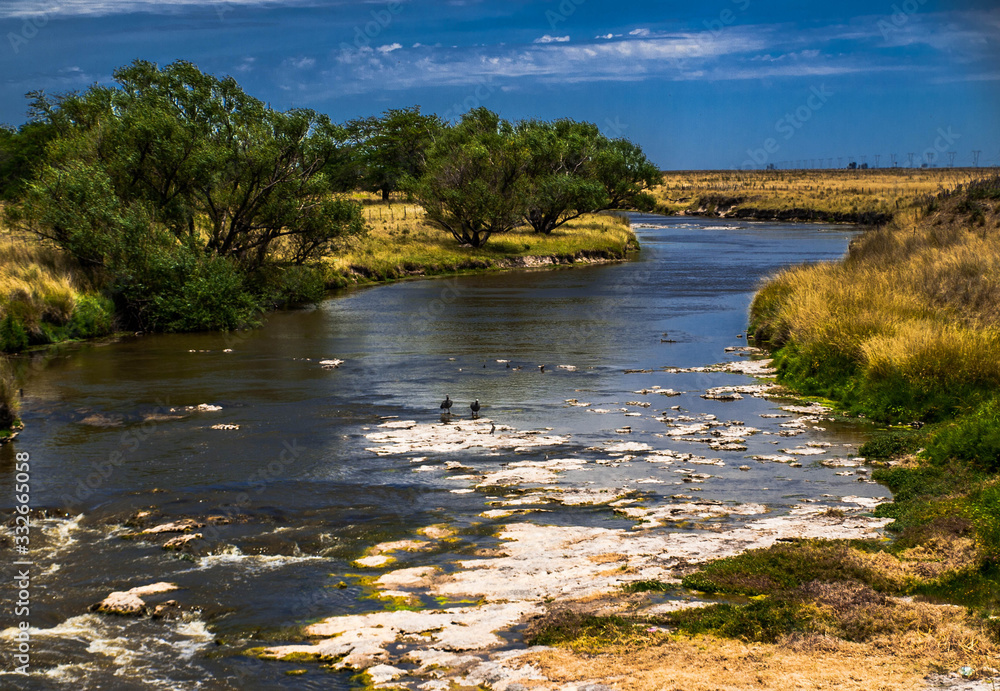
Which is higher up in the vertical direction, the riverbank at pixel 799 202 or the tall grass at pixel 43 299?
the riverbank at pixel 799 202

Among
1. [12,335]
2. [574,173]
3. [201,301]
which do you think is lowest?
[12,335]

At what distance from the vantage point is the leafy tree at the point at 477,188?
57125 mm

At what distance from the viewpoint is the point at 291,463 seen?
1520 cm

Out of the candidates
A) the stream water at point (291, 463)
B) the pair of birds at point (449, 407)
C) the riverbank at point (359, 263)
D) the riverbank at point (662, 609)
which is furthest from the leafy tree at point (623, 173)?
the riverbank at point (662, 609)

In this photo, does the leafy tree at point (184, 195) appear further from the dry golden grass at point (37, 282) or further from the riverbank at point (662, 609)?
the riverbank at point (662, 609)

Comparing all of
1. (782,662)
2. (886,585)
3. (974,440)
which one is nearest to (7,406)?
(782,662)

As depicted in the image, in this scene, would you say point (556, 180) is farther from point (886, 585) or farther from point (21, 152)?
point (886, 585)

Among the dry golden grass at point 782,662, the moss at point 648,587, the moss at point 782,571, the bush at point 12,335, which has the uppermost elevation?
the bush at point 12,335

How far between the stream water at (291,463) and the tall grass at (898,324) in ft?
5.24

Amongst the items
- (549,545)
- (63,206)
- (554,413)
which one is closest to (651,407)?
(554,413)

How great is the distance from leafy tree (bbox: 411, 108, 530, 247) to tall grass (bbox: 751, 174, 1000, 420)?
95.1ft

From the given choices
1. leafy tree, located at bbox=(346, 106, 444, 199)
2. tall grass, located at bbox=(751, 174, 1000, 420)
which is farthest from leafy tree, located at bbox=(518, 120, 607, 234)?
tall grass, located at bbox=(751, 174, 1000, 420)

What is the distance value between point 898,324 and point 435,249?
39529 millimetres

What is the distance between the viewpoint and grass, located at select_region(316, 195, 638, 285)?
48750 mm
